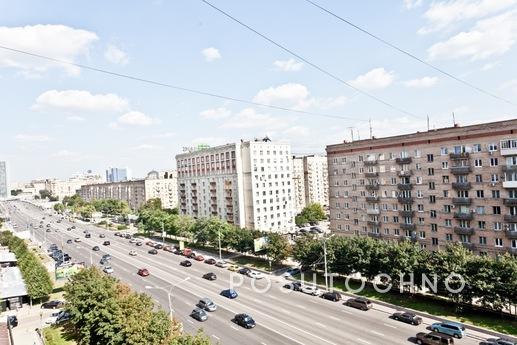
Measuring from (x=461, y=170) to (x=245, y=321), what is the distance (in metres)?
39.6

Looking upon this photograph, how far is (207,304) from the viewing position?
52.2 meters

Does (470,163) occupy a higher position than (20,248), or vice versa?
(470,163)

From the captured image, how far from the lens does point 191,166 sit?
122750 mm

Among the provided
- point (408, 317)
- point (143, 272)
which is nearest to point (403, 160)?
point (408, 317)

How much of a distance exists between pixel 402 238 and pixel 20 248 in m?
78.5

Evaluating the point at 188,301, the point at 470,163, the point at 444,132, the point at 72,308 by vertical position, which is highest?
the point at 444,132

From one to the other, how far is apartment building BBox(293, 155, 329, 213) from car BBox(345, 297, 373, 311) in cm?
11094

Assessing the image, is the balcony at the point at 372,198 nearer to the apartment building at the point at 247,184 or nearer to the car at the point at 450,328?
the car at the point at 450,328

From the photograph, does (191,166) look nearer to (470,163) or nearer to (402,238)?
(402,238)

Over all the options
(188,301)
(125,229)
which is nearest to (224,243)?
(188,301)

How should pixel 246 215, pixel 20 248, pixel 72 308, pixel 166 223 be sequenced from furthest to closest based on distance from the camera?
pixel 166 223
pixel 246 215
pixel 20 248
pixel 72 308

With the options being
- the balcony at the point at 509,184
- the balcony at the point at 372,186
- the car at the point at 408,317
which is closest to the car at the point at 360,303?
the car at the point at 408,317

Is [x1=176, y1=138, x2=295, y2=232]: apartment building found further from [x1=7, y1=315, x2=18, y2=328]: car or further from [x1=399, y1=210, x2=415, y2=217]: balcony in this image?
[x1=7, y1=315, x2=18, y2=328]: car

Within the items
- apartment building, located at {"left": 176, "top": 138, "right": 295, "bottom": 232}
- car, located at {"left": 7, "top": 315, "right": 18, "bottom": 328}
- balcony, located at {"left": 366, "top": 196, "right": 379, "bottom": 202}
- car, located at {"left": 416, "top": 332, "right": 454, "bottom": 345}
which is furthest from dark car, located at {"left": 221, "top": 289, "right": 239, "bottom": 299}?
apartment building, located at {"left": 176, "top": 138, "right": 295, "bottom": 232}
